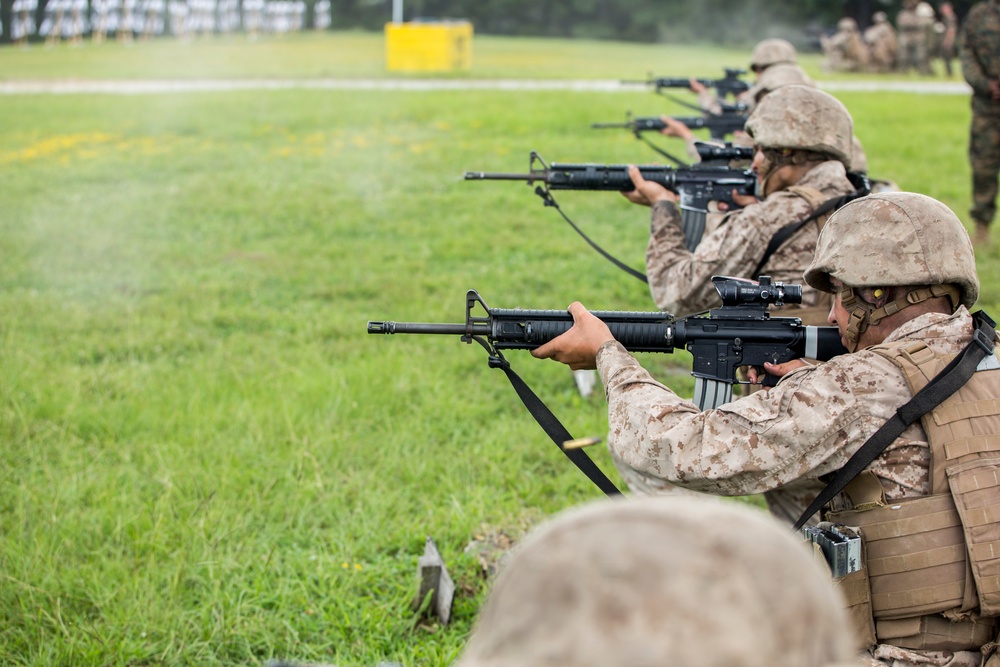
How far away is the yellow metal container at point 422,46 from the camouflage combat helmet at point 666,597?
28.1 metres

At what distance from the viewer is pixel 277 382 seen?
6.28 meters

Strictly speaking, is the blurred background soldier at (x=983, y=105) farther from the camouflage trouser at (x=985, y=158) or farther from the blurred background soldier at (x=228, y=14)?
the blurred background soldier at (x=228, y=14)

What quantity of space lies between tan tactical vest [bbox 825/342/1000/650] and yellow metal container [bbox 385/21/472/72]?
88.2 feet

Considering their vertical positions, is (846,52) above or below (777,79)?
above

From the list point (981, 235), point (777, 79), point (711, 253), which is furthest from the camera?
point (981, 235)

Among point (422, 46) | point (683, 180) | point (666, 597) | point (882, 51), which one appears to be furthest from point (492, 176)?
point (882, 51)

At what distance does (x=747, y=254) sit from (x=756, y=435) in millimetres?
1827

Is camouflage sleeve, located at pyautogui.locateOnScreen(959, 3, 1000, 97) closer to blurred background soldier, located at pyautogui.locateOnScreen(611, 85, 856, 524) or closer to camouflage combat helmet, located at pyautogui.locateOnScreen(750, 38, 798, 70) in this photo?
camouflage combat helmet, located at pyautogui.locateOnScreen(750, 38, 798, 70)

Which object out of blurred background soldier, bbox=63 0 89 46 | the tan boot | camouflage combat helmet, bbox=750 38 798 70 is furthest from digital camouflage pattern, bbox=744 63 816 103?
blurred background soldier, bbox=63 0 89 46

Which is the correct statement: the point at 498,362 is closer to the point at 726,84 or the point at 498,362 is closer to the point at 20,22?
the point at 726,84

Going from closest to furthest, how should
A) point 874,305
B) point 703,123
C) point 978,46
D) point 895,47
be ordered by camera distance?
1. point 874,305
2. point 703,123
3. point 978,46
4. point 895,47

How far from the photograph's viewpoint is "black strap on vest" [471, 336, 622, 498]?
3.18 m

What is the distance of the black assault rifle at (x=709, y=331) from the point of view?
3.21 m

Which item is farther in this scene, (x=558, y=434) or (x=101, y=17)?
(x=101, y=17)
